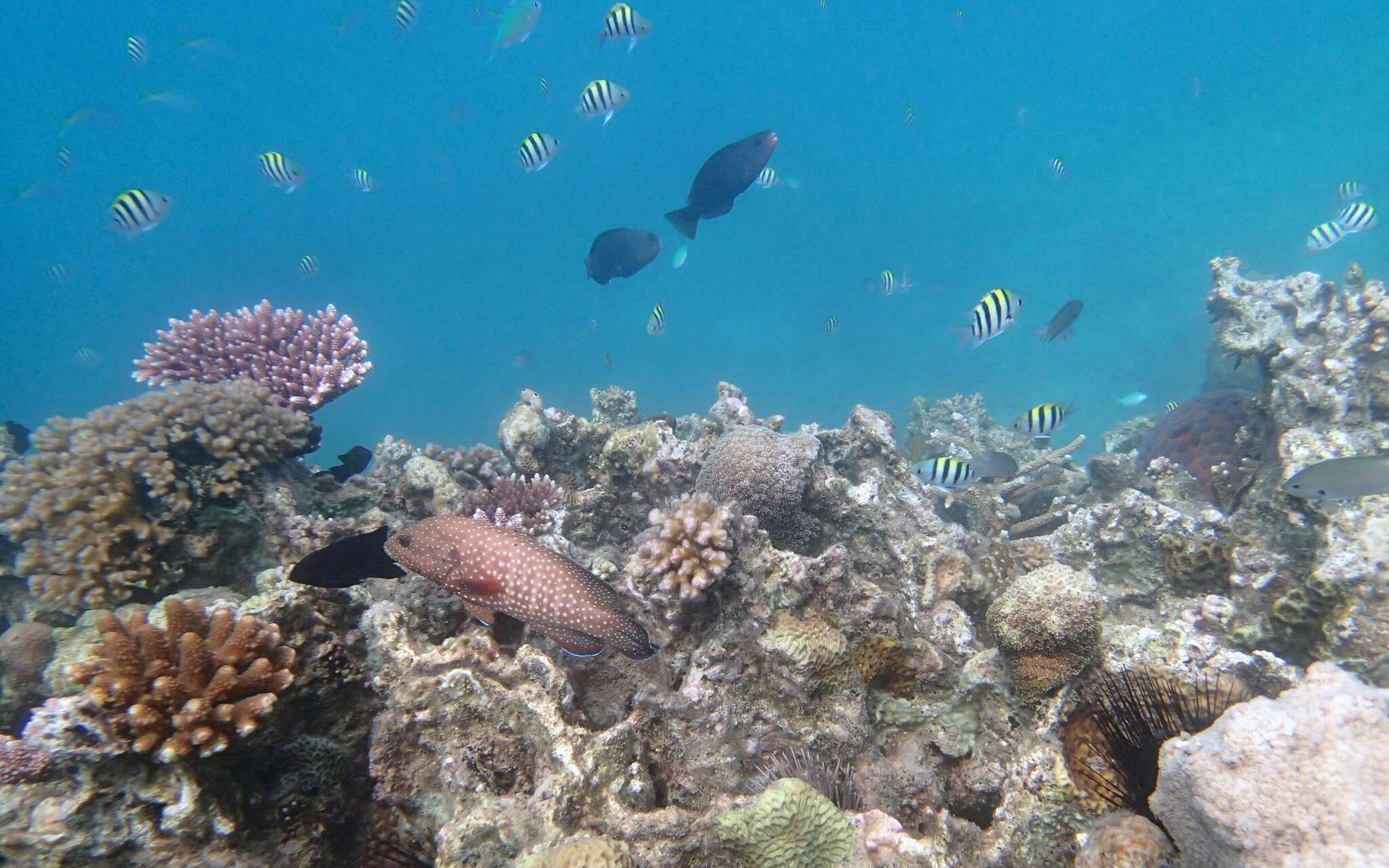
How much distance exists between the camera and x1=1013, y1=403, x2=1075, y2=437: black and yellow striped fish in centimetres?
654

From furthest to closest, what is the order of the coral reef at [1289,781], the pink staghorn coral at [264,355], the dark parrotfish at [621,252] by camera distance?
the dark parrotfish at [621,252]
the pink staghorn coral at [264,355]
the coral reef at [1289,781]

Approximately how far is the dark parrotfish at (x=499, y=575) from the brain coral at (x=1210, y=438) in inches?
294

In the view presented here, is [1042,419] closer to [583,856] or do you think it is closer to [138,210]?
[583,856]

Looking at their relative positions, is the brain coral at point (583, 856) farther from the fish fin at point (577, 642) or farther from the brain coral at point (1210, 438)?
the brain coral at point (1210, 438)

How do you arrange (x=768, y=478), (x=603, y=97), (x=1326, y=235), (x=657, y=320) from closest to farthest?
(x=768, y=478)
(x=603, y=97)
(x=1326, y=235)
(x=657, y=320)

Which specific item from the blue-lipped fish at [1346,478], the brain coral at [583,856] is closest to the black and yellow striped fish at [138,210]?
the brain coral at [583,856]

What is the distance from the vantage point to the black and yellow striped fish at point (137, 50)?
13367mm

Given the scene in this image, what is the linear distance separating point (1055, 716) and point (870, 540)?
1.93 m

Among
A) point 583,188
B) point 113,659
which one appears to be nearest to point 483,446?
point 113,659

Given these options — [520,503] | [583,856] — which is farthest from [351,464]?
[583,856]

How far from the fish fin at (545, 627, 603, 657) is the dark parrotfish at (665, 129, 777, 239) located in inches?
185

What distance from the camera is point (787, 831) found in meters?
2.52

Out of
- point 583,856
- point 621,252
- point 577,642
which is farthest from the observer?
point 621,252

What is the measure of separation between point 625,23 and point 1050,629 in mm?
8640
